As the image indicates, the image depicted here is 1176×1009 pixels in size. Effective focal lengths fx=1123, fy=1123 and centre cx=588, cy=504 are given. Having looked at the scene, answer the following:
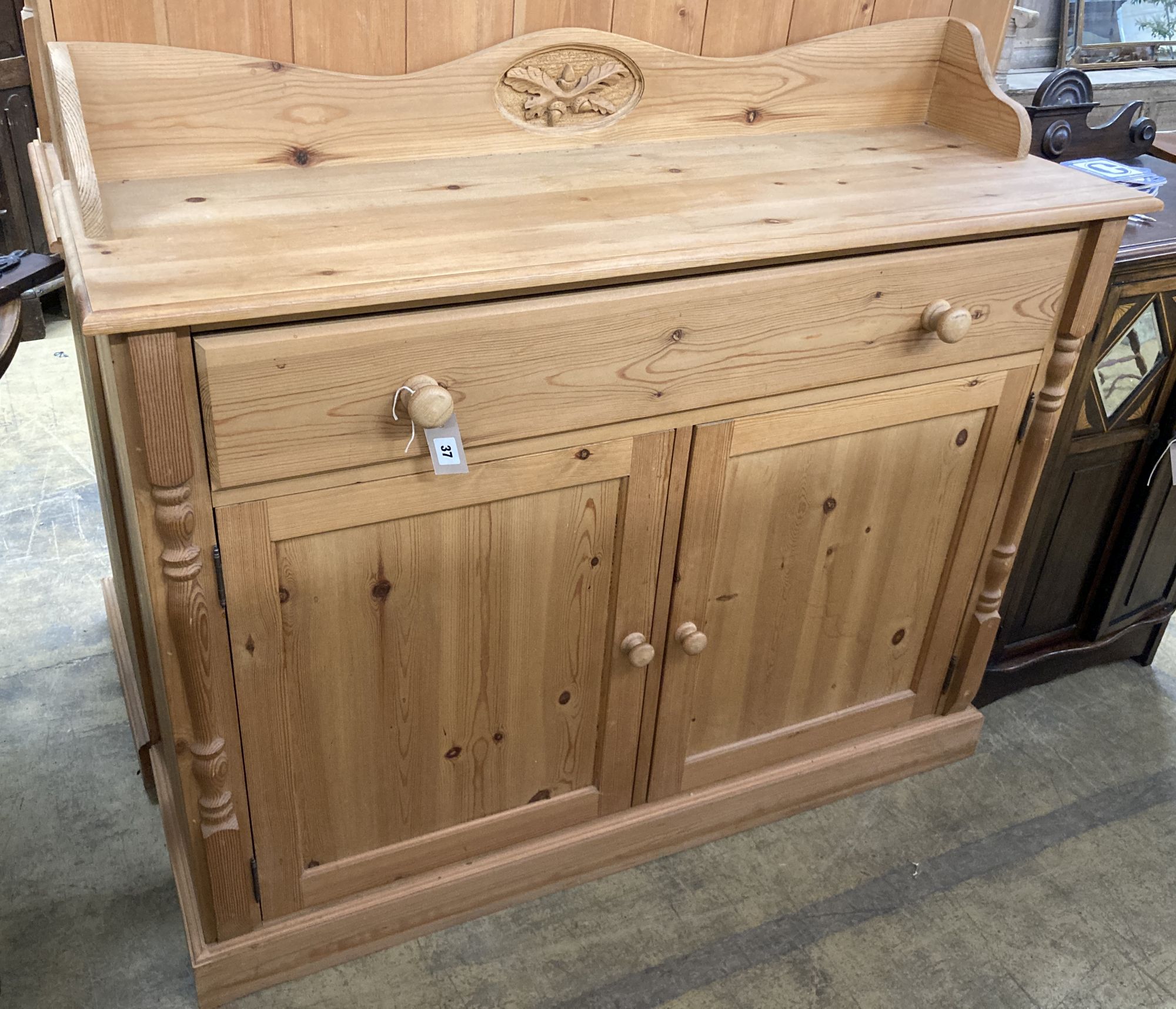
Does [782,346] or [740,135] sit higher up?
[740,135]

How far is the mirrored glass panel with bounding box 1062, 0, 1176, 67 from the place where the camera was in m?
4.18

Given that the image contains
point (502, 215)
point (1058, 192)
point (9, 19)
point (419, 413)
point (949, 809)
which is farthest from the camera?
point (9, 19)

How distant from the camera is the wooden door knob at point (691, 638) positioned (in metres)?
1.48

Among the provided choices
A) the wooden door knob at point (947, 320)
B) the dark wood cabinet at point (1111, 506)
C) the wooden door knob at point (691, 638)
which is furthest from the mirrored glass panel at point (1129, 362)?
the wooden door knob at point (691, 638)

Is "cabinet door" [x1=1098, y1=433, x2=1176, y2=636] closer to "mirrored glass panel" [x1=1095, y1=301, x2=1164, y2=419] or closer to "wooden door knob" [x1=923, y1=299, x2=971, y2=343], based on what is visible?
"mirrored glass panel" [x1=1095, y1=301, x2=1164, y2=419]

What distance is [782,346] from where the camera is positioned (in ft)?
4.31

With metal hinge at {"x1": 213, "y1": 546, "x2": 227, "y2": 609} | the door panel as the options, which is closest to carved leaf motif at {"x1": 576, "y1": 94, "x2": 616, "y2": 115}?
metal hinge at {"x1": 213, "y1": 546, "x2": 227, "y2": 609}

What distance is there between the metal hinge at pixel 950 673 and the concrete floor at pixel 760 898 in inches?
6.5

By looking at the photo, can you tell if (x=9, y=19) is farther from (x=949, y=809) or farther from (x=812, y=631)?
(x=949, y=809)

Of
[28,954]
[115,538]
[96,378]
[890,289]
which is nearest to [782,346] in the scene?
[890,289]

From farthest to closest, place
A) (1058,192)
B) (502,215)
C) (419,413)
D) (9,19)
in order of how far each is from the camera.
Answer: (9,19), (1058,192), (502,215), (419,413)

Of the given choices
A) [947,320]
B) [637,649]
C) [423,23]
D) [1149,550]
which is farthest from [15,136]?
[1149,550]

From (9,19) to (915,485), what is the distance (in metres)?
2.62

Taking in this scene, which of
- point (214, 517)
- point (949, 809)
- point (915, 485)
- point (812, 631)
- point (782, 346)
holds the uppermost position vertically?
point (782, 346)
